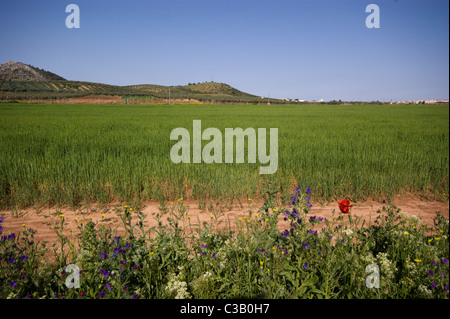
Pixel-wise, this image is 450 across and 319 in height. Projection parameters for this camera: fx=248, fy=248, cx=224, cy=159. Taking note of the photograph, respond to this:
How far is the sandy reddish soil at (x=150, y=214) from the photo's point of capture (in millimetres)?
3656

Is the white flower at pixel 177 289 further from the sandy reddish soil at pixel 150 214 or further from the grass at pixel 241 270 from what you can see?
the sandy reddish soil at pixel 150 214

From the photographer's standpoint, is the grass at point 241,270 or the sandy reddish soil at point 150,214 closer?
the grass at point 241,270

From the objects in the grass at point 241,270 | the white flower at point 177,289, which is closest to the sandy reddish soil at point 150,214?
the grass at point 241,270

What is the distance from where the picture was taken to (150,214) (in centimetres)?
411

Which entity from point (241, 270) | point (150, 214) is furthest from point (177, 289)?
point (150, 214)

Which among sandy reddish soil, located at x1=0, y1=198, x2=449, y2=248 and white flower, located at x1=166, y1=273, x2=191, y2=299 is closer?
white flower, located at x1=166, y1=273, x2=191, y2=299

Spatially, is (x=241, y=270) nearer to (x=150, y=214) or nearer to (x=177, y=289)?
(x=177, y=289)

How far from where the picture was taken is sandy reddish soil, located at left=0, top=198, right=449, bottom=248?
3.66 m

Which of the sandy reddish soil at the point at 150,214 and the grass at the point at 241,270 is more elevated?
the grass at the point at 241,270

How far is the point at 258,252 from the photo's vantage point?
7.39 feet

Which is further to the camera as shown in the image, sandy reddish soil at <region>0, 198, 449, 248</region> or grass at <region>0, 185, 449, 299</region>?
sandy reddish soil at <region>0, 198, 449, 248</region>

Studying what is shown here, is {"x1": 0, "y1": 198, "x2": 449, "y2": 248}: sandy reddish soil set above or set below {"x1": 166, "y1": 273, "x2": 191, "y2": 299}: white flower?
below

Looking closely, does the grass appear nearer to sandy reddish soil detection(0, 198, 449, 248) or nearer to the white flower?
the white flower

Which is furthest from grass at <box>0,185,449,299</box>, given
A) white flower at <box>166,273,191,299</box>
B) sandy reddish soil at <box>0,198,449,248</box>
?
sandy reddish soil at <box>0,198,449,248</box>
